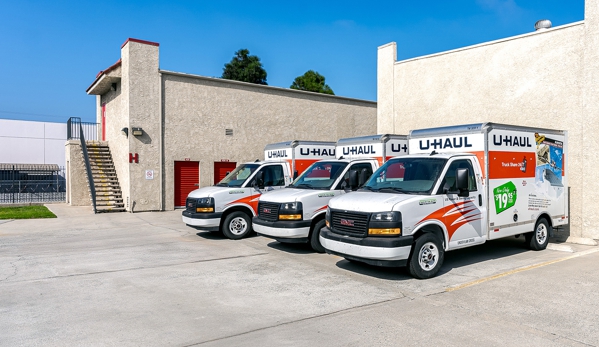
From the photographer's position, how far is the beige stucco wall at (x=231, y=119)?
20094 millimetres

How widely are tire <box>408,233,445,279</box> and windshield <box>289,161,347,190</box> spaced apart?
3.27m

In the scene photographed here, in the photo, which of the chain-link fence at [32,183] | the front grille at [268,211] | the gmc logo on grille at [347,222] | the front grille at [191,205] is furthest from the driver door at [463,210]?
the chain-link fence at [32,183]

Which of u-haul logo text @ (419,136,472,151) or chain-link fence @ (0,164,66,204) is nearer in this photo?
u-haul logo text @ (419,136,472,151)

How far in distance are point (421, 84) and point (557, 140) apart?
5.66m

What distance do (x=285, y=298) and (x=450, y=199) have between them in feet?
11.0

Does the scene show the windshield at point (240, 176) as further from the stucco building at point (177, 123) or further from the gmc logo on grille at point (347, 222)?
the stucco building at point (177, 123)

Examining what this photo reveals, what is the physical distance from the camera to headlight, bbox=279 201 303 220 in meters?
9.74

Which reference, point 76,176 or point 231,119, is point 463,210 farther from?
point 76,176

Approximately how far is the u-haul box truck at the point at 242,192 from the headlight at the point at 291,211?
2.58 metres

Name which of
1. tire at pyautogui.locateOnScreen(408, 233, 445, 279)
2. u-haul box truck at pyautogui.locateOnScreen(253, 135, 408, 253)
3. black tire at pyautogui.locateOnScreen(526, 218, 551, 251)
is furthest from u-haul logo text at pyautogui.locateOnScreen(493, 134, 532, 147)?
u-haul box truck at pyautogui.locateOnScreen(253, 135, 408, 253)

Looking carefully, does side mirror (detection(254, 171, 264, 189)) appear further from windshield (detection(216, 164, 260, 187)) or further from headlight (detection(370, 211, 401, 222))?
headlight (detection(370, 211, 401, 222))

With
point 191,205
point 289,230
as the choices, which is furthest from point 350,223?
point 191,205

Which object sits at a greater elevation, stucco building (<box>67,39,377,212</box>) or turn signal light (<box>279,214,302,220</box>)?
stucco building (<box>67,39,377,212</box>)

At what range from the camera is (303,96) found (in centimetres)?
2364
